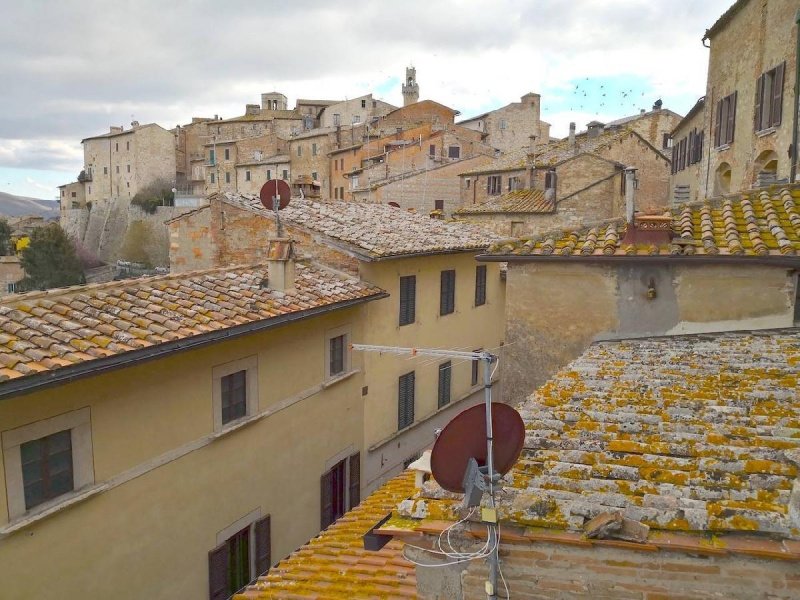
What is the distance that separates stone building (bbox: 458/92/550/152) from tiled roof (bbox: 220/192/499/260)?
34.8 meters

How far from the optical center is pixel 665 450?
14.9 feet

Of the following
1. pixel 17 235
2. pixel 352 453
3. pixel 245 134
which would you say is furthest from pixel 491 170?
pixel 17 235

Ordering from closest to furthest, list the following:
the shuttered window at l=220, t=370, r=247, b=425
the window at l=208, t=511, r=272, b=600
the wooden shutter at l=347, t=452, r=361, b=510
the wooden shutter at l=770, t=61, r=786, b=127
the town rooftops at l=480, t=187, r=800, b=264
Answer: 1. the town rooftops at l=480, t=187, r=800, b=264
2. the window at l=208, t=511, r=272, b=600
3. the shuttered window at l=220, t=370, r=247, b=425
4. the wooden shutter at l=347, t=452, r=361, b=510
5. the wooden shutter at l=770, t=61, r=786, b=127

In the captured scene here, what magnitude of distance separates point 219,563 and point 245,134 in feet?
228

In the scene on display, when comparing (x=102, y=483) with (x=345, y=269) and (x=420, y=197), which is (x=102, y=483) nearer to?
(x=345, y=269)

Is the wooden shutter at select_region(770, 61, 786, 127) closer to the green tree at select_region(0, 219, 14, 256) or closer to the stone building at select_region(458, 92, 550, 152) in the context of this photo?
the stone building at select_region(458, 92, 550, 152)

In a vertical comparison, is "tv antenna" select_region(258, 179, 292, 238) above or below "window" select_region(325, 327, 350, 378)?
above

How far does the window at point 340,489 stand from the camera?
12.4 m

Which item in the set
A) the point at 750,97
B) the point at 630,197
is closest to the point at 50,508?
the point at 630,197

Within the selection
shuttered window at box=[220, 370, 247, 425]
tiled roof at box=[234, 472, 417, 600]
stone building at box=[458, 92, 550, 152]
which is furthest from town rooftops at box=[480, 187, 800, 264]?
stone building at box=[458, 92, 550, 152]

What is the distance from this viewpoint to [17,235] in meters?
63.4

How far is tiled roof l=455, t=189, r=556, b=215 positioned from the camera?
28.1m

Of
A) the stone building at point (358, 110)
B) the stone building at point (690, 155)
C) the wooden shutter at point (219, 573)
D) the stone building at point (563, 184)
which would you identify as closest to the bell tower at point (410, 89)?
the stone building at point (358, 110)

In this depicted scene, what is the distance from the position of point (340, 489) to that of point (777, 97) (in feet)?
44.9
